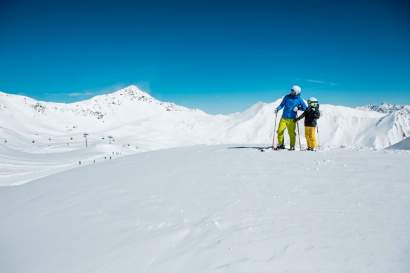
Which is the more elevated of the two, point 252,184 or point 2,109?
point 2,109

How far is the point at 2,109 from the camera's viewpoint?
167 m

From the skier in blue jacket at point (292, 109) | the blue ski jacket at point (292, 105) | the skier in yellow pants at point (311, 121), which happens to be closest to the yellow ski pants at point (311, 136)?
the skier in yellow pants at point (311, 121)

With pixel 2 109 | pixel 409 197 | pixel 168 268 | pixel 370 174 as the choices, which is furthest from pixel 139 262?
pixel 2 109

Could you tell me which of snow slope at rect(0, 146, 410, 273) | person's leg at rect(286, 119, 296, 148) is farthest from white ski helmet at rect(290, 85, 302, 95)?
snow slope at rect(0, 146, 410, 273)

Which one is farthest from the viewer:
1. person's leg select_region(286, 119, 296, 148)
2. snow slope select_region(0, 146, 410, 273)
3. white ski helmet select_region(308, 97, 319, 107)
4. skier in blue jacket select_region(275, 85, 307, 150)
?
person's leg select_region(286, 119, 296, 148)

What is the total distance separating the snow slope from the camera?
14.5ft

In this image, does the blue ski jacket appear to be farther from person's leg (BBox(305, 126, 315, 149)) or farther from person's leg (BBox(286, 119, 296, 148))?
person's leg (BBox(305, 126, 315, 149))

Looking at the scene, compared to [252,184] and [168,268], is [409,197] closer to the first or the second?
[252,184]

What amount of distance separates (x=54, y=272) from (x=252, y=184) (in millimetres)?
4824

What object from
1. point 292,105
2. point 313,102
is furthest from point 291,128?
point 313,102

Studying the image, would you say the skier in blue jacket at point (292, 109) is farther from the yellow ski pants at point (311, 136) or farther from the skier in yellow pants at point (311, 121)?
the yellow ski pants at point (311, 136)

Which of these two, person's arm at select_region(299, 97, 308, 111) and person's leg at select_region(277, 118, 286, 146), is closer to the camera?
person's arm at select_region(299, 97, 308, 111)

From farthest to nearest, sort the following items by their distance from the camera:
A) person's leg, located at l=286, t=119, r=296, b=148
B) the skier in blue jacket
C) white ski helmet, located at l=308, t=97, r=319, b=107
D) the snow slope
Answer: person's leg, located at l=286, t=119, r=296, b=148 < the skier in blue jacket < white ski helmet, located at l=308, t=97, r=319, b=107 < the snow slope

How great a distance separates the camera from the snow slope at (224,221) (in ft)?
14.5
